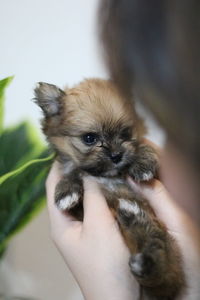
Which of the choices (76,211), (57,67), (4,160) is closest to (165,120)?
(76,211)

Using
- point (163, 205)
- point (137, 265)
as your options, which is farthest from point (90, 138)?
point (137, 265)

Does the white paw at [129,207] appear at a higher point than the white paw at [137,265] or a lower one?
higher

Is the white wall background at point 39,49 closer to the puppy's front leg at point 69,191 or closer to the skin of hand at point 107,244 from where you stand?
the puppy's front leg at point 69,191

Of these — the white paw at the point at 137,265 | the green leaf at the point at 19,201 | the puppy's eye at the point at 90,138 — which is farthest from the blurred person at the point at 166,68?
the green leaf at the point at 19,201

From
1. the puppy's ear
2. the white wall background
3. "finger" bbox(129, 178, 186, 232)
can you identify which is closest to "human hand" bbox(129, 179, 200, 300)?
"finger" bbox(129, 178, 186, 232)

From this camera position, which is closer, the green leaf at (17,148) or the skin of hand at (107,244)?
the skin of hand at (107,244)

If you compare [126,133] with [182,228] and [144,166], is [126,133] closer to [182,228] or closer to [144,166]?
[144,166]

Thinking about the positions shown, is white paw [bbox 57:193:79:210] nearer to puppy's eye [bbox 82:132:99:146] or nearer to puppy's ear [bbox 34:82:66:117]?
puppy's eye [bbox 82:132:99:146]

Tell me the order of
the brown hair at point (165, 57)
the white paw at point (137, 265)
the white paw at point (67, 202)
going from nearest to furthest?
the brown hair at point (165, 57) → the white paw at point (137, 265) → the white paw at point (67, 202)
